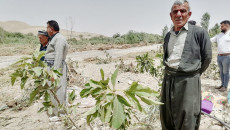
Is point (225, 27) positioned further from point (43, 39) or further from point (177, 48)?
point (43, 39)

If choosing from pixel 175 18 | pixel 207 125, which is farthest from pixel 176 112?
pixel 207 125

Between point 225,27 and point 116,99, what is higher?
point 225,27

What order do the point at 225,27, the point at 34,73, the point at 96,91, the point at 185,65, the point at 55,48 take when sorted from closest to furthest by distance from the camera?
the point at 96,91, the point at 34,73, the point at 185,65, the point at 55,48, the point at 225,27

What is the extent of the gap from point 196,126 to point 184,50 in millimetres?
700

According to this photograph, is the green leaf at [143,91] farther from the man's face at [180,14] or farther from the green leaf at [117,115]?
the man's face at [180,14]

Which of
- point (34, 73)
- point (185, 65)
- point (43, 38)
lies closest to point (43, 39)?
point (43, 38)

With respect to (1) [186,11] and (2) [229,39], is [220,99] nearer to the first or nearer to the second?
(2) [229,39]

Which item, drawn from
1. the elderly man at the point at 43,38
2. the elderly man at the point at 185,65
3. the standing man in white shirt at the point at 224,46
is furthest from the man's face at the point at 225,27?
the elderly man at the point at 43,38

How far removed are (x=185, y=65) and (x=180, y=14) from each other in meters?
0.44

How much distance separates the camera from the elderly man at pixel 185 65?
1485 millimetres

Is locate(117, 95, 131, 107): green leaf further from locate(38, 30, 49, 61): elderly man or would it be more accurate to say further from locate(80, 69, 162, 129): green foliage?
locate(38, 30, 49, 61): elderly man

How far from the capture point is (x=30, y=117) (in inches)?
117

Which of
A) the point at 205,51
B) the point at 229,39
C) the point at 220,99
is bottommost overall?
the point at 220,99

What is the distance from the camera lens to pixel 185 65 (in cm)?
148
